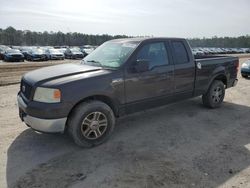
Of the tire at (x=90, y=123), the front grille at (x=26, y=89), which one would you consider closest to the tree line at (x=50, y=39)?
the front grille at (x=26, y=89)

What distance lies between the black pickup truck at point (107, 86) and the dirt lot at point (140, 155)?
469mm

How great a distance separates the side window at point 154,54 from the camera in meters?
4.88

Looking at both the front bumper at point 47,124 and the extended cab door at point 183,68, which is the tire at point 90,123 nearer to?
the front bumper at point 47,124

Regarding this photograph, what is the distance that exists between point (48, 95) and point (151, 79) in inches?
79.7

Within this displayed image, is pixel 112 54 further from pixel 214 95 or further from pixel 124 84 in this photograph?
pixel 214 95

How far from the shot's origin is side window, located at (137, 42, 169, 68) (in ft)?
16.0

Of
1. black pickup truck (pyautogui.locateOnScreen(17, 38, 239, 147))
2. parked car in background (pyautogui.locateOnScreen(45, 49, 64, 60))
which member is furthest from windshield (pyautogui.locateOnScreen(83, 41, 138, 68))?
parked car in background (pyautogui.locateOnScreen(45, 49, 64, 60))

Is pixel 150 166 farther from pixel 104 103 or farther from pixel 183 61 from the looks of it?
pixel 183 61

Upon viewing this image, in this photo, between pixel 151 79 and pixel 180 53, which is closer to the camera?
pixel 151 79

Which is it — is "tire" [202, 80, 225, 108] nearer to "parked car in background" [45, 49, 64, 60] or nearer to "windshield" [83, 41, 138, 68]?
"windshield" [83, 41, 138, 68]

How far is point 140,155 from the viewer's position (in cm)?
401

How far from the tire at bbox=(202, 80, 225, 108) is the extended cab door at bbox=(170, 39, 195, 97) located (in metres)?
0.83

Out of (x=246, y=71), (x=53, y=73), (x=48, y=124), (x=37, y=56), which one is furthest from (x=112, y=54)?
(x=37, y=56)

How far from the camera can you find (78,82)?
399 centimetres
